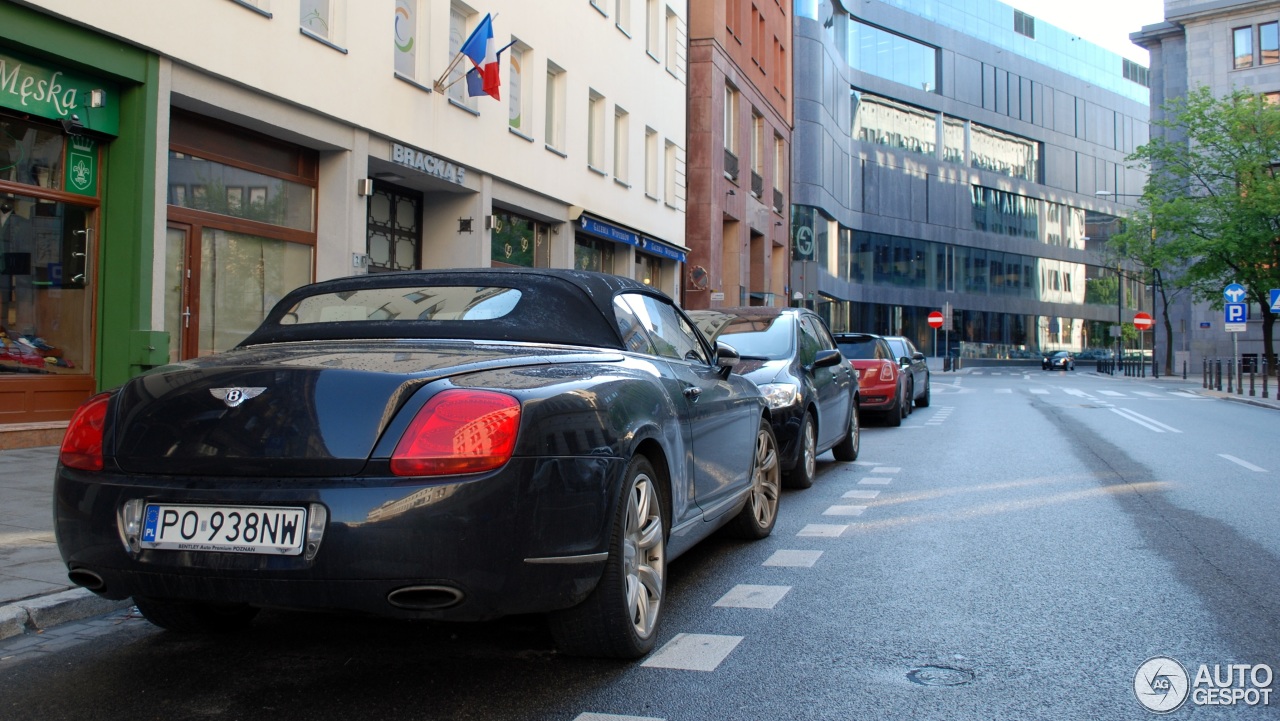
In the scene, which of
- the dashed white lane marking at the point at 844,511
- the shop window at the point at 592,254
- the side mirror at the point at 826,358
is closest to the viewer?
the dashed white lane marking at the point at 844,511

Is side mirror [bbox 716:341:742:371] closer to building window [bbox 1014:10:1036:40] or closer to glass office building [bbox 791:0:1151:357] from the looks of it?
glass office building [bbox 791:0:1151:357]

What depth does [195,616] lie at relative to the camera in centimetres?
424

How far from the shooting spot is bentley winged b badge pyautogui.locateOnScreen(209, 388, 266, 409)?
135 inches

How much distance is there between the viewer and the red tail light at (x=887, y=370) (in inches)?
642

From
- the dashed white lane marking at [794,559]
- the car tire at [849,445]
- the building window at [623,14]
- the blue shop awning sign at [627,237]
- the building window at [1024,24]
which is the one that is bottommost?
the dashed white lane marking at [794,559]

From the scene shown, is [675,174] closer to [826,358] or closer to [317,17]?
[317,17]

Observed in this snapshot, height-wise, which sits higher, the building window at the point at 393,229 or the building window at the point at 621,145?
the building window at the point at 621,145

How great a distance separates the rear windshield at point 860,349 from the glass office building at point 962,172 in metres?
29.7

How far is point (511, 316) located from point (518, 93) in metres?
15.4

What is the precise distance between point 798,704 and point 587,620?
30.4 inches

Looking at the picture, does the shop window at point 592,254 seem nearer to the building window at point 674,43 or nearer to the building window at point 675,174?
the building window at point 675,174

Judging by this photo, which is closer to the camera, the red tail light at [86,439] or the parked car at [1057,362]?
the red tail light at [86,439]

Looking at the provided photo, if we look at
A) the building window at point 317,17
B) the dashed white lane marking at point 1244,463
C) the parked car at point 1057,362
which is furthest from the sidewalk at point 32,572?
the parked car at point 1057,362

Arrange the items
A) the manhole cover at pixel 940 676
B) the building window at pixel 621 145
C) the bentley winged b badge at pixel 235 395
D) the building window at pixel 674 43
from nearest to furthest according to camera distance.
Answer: the bentley winged b badge at pixel 235 395
the manhole cover at pixel 940 676
the building window at pixel 621 145
the building window at pixel 674 43
